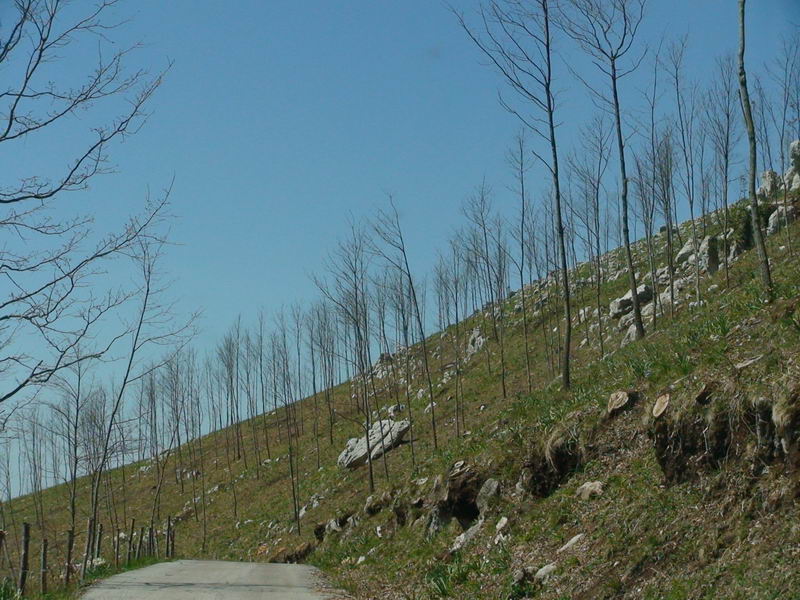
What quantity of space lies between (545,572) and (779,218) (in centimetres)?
2967

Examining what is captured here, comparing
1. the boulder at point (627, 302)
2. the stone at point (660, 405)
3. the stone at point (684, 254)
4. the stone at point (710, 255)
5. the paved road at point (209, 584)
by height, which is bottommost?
the paved road at point (209, 584)

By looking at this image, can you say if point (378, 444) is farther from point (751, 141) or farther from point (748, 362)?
point (748, 362)

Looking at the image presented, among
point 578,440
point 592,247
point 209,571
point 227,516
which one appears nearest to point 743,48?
point 578,440

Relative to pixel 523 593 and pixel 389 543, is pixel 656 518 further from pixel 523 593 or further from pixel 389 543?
pixel 389 543

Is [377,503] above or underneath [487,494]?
underneath

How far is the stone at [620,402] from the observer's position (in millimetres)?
11898

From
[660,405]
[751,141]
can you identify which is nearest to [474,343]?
[751,141]

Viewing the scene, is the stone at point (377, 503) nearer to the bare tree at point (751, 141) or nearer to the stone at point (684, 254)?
the bare tree at point (751, 141)

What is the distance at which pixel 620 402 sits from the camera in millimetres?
11969

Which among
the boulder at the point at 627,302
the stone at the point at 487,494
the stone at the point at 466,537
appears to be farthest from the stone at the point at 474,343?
the stone at the point at 466,537

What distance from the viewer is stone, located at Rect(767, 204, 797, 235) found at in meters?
32.8

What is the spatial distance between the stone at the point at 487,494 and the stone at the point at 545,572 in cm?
450

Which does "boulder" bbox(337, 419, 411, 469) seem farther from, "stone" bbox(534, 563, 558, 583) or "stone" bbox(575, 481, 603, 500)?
"stone" bbox(534, 563, 558, 583)

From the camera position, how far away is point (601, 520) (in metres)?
9.45
